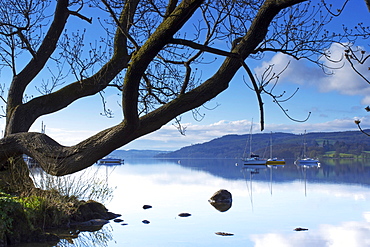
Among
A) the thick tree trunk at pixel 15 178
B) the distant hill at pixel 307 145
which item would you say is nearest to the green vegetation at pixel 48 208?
the thick tree trunk at pixel 15 178

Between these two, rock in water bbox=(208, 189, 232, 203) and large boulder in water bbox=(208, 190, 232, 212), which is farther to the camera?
rock in water bbox=(208, 189, 232, 203)

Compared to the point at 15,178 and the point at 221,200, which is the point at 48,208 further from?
the point at 221,200

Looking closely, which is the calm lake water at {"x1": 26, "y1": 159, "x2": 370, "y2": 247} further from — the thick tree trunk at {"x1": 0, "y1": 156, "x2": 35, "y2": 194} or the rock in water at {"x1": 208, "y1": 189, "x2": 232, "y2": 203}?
the thick tree trunk at {"x1": 0, "y1": 156, "x2": 35, "y2": 194}

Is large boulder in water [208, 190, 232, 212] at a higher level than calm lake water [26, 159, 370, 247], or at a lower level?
higher

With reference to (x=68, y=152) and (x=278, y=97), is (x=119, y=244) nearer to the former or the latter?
(x=68, y=152)

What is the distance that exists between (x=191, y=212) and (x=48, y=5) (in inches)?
324

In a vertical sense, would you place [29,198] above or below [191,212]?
above

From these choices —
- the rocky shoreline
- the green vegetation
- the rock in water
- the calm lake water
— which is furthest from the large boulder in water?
the rocky shoreline

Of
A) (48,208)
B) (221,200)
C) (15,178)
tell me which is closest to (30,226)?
(48,208)

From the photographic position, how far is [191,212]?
1466 cm

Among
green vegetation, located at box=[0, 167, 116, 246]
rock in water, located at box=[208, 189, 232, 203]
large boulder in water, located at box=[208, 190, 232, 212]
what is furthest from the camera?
rock in water, located at box=[208, 189, 232, 203]

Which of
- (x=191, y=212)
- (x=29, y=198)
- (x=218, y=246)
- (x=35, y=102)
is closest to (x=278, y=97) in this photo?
(x=218, y=246)

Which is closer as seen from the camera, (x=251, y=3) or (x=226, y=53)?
(x=226, y=53)

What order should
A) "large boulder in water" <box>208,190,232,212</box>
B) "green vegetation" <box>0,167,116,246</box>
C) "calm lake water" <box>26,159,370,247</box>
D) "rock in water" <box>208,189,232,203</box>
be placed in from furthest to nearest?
"rock in water" <box>208,189,232,203</box> < "large boulder in water" <box>208,190,232,212</box> < "calm lake water" <box>26,159,370,247</box> < "green vegetation" <box>0,167,116,246</box>
